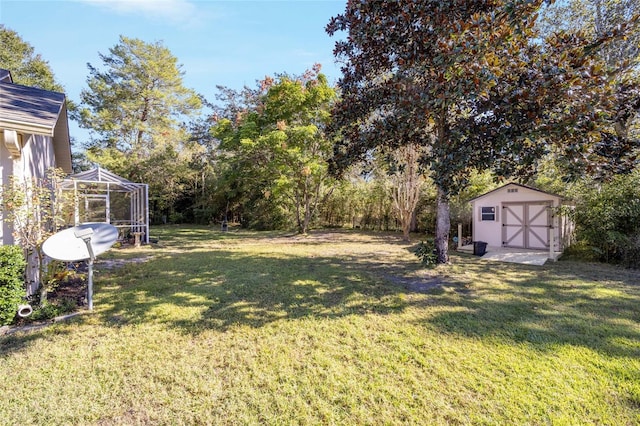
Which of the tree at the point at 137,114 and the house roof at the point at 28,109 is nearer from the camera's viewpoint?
the house roof at the point at 28,109

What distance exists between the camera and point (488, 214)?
10.9 metres

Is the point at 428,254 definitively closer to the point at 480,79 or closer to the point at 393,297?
the point at 393,297

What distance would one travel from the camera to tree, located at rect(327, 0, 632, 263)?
409 centimetres

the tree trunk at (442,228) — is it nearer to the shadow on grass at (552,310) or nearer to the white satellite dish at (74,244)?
the shadow on grass at (552,310)

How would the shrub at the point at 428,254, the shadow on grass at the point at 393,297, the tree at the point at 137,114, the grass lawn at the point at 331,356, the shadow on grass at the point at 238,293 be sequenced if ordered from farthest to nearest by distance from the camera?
the tree at the point at 137,114 < the shrub at the point at 428,254 < the shadow on grass at the point at 238,293 < the shadow on grass at the point at 393,297 < the grass lawn at the point at 331,356

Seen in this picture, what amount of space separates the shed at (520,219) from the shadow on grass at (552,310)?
2.92 m

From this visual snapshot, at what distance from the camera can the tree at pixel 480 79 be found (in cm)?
409

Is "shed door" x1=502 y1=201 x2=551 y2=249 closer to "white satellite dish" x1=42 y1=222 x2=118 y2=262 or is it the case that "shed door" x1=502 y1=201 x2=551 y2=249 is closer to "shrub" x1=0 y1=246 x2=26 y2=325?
"white satellite dish" x1=42 y1=222 x2=118 y2=262

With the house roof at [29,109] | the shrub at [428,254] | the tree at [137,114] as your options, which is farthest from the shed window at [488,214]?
the tree at [137,114]

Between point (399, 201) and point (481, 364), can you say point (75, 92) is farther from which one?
point (481, 364)

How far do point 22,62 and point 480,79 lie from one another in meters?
27.4

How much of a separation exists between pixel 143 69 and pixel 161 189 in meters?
8.34

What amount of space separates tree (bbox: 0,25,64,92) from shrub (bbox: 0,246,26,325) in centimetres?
2205

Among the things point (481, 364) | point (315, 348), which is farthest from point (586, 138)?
point (315, 348)
